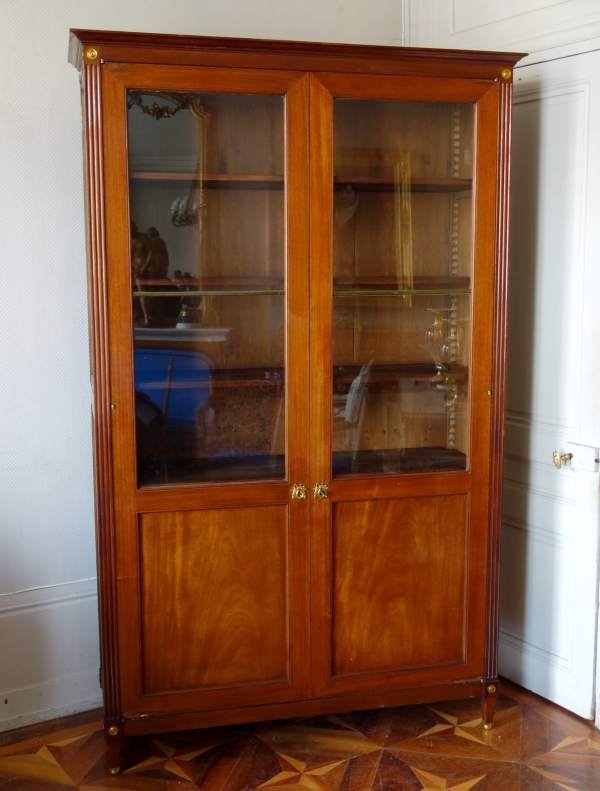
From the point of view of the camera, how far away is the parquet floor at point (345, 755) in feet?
6.68

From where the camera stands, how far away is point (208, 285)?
6.66 feet

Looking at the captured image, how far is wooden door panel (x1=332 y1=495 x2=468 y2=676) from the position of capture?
2127 millimetres

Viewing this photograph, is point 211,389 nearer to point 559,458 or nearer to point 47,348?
point 47,348

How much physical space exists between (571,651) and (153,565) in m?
1.25

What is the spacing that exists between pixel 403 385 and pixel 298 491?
1.36 ft

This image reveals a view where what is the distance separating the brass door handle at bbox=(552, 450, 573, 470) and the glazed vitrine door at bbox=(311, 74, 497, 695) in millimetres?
285

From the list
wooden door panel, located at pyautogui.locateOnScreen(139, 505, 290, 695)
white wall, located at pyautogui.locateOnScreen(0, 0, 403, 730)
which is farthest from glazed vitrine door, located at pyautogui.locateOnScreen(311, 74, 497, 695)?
white wall, located at pyautogui.locateOnScreen(0, 0, 403, 730)

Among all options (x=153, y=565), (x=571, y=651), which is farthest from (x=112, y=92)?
(x=571, y=651)

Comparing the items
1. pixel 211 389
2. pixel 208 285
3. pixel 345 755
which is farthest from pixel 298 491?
pixel 345 755

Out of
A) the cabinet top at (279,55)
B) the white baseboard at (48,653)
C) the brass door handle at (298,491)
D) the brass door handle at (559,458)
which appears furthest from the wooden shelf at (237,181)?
the white baseboard at (48,653)

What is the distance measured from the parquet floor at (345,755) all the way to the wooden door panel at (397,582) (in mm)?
222

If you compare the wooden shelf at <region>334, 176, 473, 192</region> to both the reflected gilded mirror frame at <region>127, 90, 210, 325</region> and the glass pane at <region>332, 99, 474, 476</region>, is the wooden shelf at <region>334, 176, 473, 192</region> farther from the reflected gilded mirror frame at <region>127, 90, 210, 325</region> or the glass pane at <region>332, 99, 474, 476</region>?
the reflected gilded mirror frame at <region>127, 90, 210, 325</region>

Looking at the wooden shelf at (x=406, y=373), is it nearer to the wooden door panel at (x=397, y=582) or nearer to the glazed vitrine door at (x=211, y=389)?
the glazed vitrine door at (x=211, y=389)

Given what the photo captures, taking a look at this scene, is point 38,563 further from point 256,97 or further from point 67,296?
point 256,97
